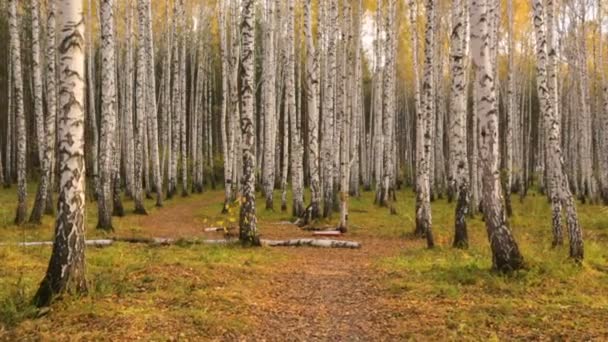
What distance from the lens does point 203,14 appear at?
29828mm

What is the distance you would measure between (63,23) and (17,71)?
914cm

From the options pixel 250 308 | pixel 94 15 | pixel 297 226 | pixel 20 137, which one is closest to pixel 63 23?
pixel 250 308

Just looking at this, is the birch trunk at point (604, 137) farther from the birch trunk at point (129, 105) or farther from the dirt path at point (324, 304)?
the birch trunk at point (129, 105)

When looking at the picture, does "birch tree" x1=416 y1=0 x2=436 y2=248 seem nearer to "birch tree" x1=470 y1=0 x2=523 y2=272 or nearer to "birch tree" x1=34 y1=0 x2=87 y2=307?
"birch tree" x1=470 y1=0 x2=523 y2=272

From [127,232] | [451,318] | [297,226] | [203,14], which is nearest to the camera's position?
[451,318]

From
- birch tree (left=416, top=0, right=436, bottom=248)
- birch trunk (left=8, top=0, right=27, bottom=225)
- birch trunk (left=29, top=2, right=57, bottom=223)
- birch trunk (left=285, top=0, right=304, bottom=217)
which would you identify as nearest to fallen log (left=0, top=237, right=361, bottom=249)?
birch tree (left=416, top=0, right=436, bottom=248)

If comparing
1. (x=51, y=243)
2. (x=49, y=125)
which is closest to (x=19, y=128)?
(x=49, y=125)

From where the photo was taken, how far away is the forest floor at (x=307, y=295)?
5285mm

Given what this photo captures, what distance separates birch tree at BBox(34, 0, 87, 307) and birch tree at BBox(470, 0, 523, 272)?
5493 mm

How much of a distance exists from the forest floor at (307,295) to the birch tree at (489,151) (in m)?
0.32

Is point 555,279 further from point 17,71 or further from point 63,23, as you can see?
point 17,71

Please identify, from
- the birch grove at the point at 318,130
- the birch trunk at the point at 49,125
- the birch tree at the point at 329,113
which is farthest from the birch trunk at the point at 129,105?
the birch tree at the point at 329,113

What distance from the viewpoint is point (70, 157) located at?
5789 mm

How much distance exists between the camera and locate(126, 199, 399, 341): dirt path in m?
5.55
